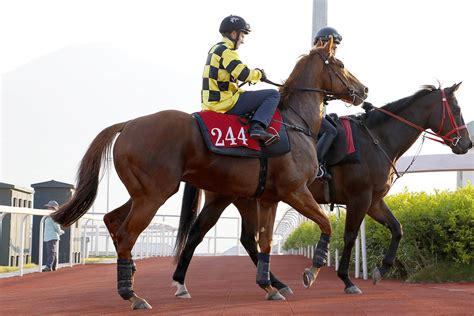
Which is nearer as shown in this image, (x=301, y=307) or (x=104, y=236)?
(x=301, y=307)

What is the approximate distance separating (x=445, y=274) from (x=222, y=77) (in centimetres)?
464

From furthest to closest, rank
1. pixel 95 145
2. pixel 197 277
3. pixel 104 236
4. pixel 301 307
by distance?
pixel 104 236 < pixel 197 277 < pixel 95 145 < pixel 301 307

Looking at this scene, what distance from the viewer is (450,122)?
31.8 ft

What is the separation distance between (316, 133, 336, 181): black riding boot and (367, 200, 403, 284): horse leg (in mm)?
785

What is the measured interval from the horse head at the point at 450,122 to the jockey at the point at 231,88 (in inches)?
116

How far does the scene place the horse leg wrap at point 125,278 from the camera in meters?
6.52

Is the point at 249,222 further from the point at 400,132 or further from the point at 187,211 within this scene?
the point at 400,132

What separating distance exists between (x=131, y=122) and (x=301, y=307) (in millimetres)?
1906

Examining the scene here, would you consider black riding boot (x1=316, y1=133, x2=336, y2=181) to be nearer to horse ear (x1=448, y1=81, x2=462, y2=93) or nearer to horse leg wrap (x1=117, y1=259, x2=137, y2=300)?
horse ear (x1=448, y1=81, x2=462, y2=93)

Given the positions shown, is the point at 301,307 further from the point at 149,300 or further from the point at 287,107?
the point at 287,107

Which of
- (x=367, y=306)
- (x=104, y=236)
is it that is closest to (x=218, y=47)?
(x=367, y=306)

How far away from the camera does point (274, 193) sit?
23.8 ft

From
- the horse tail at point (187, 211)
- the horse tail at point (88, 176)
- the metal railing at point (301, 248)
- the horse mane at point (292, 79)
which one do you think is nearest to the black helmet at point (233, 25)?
the horse mane at point (292, 79)

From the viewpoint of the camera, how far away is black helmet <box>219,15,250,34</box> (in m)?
7.47
